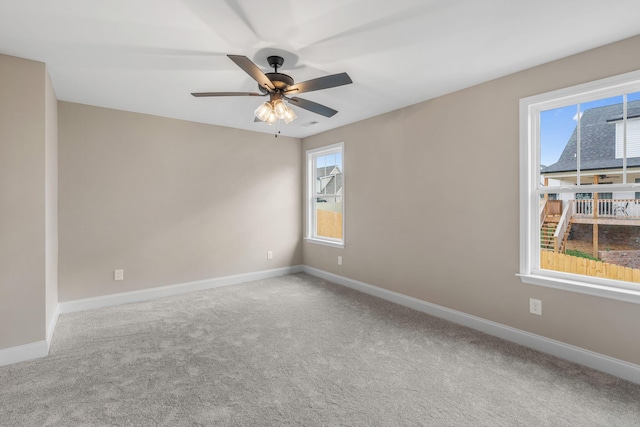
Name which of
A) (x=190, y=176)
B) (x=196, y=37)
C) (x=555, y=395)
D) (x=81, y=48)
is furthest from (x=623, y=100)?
(x=190, y=176)

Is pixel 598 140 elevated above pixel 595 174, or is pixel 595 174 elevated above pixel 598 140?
pixel 598 140

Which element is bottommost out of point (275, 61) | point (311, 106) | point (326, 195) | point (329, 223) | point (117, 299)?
point (117, 299)

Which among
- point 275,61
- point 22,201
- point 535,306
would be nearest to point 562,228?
point 535,306

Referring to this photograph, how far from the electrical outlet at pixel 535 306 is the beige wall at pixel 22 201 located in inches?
165

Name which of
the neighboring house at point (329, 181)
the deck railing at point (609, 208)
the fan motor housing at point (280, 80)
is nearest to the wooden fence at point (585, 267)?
the deck railing at point (609, 208)

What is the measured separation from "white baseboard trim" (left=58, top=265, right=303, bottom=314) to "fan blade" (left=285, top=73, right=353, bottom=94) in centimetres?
317

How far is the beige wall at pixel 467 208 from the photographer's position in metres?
2.31

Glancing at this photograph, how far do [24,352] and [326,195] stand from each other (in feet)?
12.8

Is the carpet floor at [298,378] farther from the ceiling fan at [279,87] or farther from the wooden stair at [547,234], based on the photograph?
the ceiling fan at [279,87]

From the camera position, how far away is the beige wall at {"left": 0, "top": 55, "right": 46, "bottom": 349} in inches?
93.7

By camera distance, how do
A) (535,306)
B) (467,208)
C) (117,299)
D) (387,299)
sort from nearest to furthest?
1. (535,306)
2. (467,208)
3. (117,299)
4. (387,299)

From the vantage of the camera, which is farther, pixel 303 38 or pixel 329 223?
pixel 329 223

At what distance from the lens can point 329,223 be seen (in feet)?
16.6

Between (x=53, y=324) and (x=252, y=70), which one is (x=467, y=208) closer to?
(x=252, y=70)
